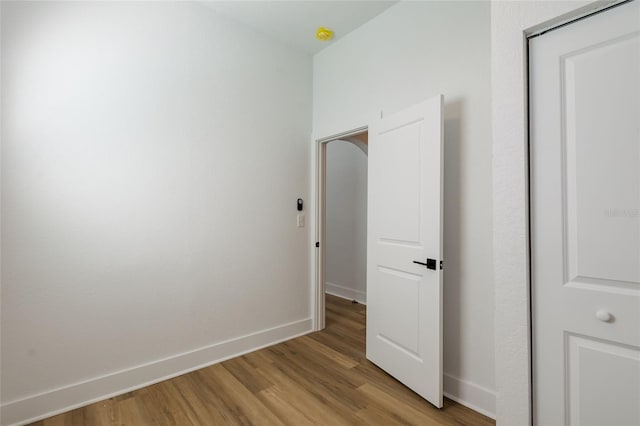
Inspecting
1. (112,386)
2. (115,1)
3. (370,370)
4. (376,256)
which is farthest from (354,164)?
(112,386)

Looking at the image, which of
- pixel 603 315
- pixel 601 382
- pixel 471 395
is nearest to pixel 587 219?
pixel 603 315

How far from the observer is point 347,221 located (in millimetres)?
4469

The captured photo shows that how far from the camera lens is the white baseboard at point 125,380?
5.93 feet

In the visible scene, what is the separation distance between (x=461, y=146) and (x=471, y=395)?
1626mm

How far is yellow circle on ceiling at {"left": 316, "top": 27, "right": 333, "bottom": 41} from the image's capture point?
9.11 feet

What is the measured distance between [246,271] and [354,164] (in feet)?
7.72

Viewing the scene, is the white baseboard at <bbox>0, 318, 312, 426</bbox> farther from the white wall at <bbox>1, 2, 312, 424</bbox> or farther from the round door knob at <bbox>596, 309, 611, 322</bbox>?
the round door knob at <bbox>596, 309, 611, 322</bbox>

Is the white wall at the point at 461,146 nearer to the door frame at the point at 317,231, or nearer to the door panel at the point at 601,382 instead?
the door panel at the point at 601,382

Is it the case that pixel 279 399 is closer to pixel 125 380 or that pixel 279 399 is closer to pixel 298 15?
pixel 125 380

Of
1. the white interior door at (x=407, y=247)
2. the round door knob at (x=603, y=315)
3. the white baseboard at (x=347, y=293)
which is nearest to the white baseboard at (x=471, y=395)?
the white interior door at (x=407, y=247)

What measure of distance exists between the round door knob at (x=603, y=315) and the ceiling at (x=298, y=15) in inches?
98.5

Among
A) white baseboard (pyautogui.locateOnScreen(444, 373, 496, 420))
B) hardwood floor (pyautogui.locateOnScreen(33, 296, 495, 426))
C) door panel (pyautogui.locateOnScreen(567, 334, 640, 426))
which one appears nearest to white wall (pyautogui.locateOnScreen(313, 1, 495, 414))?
white baseboard (pyautogui.locateOnScreen(444, 373, 496, 420))

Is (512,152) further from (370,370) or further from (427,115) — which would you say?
(370,370)

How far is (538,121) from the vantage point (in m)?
1.32
